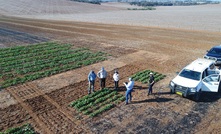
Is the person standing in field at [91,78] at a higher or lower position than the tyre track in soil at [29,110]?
higher

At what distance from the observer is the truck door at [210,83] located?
536 inches

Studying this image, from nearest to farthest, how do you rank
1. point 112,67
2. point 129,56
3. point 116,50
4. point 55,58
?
point 112,67 < point 55,58 < point 129,56 < point 116,50

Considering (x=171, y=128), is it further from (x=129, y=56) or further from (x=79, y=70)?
(x=129, y=56)

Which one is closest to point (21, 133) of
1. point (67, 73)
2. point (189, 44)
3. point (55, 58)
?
point (67, 73)

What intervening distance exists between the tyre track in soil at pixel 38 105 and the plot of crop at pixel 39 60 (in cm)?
160

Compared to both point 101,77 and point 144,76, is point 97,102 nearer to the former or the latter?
point 101,77

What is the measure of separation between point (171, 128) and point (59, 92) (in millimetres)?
7695

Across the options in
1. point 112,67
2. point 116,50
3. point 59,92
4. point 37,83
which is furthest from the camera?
point 116,50

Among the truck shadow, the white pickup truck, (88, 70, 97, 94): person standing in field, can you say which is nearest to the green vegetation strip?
(88, 70, 97, 94): person standing in field

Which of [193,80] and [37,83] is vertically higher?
[193,80]

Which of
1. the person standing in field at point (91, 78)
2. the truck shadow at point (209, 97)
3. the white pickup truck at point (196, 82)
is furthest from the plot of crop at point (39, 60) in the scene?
the truck shadow at point (209, 97)

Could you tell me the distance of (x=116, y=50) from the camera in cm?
2680

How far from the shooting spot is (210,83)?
1373 centimetres

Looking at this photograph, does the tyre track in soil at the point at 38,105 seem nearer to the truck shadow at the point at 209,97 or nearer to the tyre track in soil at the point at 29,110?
the tyre track in soil at the point at 29,110
